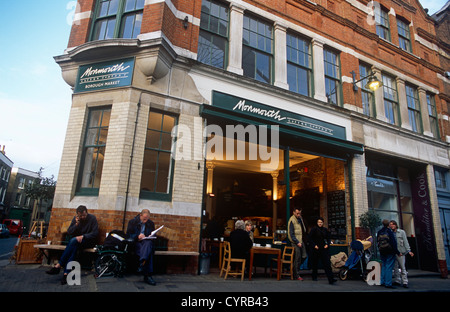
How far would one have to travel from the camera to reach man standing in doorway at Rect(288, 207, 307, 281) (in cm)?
766

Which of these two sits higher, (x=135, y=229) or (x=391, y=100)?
(x=391, y=100)

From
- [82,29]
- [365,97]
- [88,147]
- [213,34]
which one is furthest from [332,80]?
[88,147]

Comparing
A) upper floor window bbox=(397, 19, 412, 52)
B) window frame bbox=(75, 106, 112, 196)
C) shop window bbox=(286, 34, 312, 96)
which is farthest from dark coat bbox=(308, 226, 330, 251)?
upper floor window bbox=(397, 19, 412, 52)

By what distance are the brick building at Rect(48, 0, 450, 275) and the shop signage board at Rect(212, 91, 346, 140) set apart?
0.15ft

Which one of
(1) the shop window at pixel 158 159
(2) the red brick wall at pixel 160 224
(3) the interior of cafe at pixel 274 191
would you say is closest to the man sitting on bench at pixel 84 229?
(2) the red brick wall at pixel 160 224

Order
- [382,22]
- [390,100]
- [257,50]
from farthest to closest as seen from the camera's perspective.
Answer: [382,22] → [390,100] → [257,50]

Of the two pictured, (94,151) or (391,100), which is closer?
(94,151)

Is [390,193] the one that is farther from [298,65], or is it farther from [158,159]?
[158,159]

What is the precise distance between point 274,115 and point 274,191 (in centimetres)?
541

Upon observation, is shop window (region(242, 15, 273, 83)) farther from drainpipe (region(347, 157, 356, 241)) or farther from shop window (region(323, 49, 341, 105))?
drainpipe (region(347, 157, 356, 241))

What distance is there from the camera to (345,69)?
1190 centimetres

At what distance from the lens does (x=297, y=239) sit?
783 cm

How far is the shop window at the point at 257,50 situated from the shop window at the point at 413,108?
8350mm

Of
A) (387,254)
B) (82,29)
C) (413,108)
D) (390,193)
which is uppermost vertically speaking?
(413,108)
